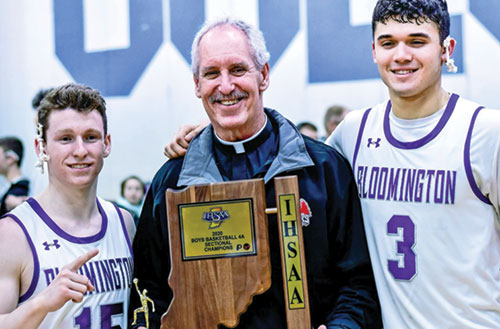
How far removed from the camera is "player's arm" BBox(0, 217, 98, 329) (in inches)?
73.3

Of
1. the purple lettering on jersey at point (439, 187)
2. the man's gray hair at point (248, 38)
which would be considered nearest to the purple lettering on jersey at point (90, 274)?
the man's gray hair at point (248, 38)

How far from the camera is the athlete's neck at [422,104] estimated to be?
2.08m

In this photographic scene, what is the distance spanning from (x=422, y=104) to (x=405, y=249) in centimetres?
48

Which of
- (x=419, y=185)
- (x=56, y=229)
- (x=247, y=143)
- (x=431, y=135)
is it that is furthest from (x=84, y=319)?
(x=431, y=135)

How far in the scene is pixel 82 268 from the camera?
6.97 ft

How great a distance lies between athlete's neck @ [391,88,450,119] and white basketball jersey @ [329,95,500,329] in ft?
0.11

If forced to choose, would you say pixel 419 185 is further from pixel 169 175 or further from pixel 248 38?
pixel 169 175

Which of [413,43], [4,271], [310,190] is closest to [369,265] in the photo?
[310,190]

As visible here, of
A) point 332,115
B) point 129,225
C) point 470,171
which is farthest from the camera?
point 332,115

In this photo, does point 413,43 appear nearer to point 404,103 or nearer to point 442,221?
point 404,103

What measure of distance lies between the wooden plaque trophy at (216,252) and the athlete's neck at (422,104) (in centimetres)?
60

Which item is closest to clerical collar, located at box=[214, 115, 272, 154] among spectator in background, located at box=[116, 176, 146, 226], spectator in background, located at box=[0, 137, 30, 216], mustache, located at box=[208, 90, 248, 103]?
mustache, located at box=[208, 90, 248, 103]

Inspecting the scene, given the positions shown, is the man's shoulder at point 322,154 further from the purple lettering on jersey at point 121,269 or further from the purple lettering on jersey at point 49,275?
the purple lettering on jersey at point 49,275

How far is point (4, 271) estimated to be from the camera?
1.95 metres
